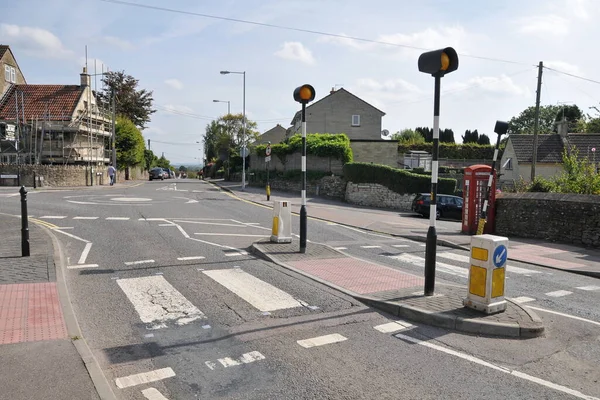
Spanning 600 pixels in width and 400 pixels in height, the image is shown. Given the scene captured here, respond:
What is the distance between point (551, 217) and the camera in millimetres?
14484

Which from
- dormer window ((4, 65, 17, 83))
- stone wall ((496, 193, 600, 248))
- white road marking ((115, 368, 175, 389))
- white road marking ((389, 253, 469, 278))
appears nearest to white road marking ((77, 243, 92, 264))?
white road marking ((115, 368, 175, 389))

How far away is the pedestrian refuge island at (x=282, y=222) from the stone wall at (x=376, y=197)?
20223 millimetres

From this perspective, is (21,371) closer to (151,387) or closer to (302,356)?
(151,387)

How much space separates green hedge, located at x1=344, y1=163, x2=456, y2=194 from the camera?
30.0 metres

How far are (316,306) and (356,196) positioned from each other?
2565 centimetres

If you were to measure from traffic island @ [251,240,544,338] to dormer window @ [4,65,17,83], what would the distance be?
1758 inches

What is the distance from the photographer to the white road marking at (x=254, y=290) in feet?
21.7

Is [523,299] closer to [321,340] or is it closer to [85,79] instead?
[321,340]

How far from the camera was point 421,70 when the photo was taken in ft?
22.7

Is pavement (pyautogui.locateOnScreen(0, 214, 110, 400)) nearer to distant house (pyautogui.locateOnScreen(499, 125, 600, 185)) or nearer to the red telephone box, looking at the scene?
the red telephone box

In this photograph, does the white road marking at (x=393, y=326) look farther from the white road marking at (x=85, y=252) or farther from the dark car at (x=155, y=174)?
the dark car at (x=155, y=174)

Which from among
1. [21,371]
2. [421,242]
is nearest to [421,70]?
[21,371]

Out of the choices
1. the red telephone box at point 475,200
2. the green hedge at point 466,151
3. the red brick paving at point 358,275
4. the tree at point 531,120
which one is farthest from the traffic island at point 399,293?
the tree at point 531,120

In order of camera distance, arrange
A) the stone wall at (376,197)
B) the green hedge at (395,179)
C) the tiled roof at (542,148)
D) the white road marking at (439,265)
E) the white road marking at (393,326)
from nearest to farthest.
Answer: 1. the white road marking at (393,326)
2. the white road marking at (439,265)
3. the green hedge at (395,179)
4. the stone wall at (376,197)
5. the tiled roof at (542,148)
